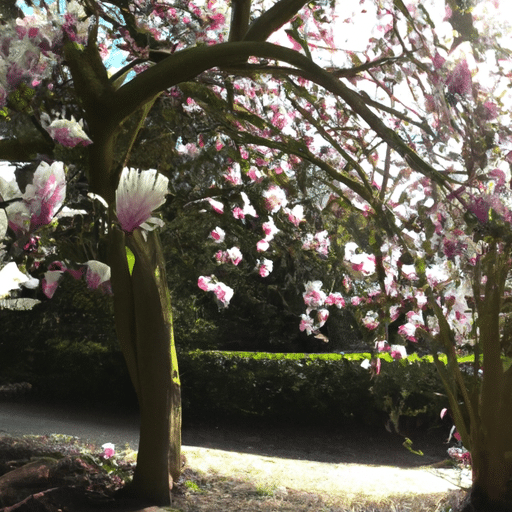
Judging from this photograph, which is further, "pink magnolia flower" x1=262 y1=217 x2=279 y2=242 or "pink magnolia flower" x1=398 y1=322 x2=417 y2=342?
"pink magnolia flower" x1=262 y1=217 x2=279 y2=242

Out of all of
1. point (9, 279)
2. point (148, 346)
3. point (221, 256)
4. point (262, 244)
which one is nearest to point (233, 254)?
point (221, 256)

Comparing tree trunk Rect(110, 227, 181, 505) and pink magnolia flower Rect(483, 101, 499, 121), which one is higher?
pink magnolia flower Rect(483, 101, 499, 121)

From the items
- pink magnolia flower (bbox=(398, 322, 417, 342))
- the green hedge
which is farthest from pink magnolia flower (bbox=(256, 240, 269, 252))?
the green hedge

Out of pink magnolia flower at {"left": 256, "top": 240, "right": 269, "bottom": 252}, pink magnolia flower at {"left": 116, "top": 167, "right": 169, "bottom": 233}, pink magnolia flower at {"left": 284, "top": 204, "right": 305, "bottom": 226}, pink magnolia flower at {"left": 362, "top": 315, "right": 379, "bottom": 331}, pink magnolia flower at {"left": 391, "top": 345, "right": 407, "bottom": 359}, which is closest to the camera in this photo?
pink magnolia flower at {"left": 116, "top": 167, "right": 169, "bottom": 233}

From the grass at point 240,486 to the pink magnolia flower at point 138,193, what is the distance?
77.0 inches

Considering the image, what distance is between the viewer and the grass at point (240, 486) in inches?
139

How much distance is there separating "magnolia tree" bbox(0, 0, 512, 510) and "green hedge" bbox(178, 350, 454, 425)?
3.77m

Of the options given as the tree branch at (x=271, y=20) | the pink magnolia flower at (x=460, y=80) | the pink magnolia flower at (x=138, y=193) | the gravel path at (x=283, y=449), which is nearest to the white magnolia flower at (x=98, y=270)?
the pink magnolia flower at (x=138, y=193)

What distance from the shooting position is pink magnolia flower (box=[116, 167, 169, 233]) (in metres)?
1.84

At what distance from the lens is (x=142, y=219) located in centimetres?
194

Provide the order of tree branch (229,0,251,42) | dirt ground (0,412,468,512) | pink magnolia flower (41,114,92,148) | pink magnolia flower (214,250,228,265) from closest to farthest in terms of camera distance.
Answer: pink magnolia flower (41,114,92,148) < tree branch (229,0,251,42) < dirt ground (0,412,468,512) < pink magnolia flower (214,250,228,265)

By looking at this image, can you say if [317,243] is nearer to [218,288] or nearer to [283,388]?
[218,288]

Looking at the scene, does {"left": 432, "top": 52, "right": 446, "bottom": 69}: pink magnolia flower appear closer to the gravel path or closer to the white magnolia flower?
the white magnolia flower

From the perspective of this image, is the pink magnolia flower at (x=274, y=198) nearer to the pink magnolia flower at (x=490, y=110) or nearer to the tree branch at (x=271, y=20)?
the tree branch at (x=271, y=20)
